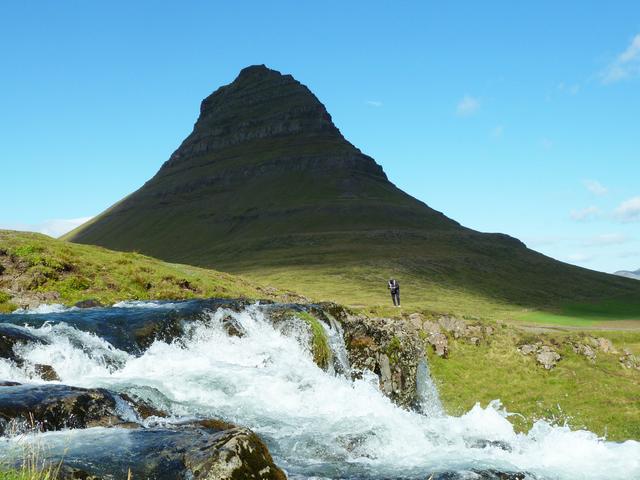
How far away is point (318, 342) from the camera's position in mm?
25172

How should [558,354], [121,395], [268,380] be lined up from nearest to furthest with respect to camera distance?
[121,395] → [268,380] → [558,354]

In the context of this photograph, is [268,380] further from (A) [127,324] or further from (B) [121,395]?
(A) [127,324]

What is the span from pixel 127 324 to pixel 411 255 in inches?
4058

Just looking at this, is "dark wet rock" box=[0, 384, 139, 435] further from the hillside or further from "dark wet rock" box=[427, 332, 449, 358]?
"dark wet rock" box=[427, 332, 449, 358]

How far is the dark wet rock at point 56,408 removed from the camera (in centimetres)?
1150

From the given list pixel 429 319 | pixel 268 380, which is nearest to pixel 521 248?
pixel 429 319

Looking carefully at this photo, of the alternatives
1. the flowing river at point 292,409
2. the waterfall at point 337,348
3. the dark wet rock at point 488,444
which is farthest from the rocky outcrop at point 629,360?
the dark wet rock at point 488,444

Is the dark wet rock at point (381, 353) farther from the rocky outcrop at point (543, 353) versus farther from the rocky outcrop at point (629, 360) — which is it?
the rocky outcrop at point (629, 360)

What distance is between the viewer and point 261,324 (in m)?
25.2

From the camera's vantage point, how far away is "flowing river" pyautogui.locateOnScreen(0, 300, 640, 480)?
13.7m

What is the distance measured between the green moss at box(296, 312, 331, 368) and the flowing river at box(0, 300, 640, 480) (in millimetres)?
520

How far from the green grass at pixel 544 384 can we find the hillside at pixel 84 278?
16.1 metres

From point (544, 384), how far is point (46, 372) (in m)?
26.1

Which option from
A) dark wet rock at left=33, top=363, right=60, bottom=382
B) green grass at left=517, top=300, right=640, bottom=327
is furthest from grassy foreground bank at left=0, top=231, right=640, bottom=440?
green grass at left=517, top=300, right=640, bottom=327
